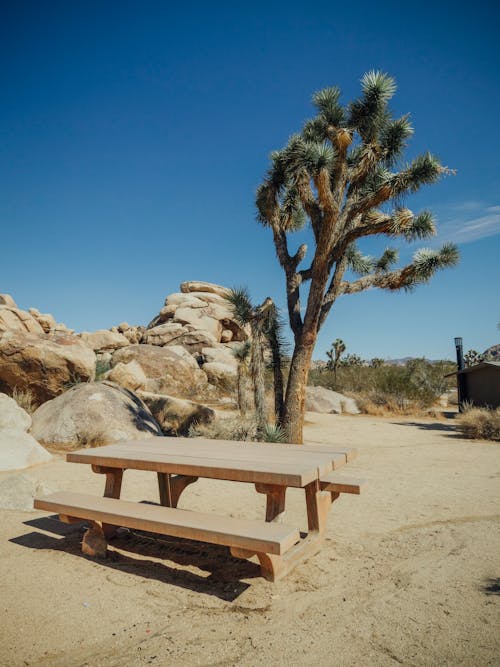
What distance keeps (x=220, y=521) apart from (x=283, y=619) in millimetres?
605

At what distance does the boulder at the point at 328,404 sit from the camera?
17.4 metres

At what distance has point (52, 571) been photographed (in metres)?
2.99

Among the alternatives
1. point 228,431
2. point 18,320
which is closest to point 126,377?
point 228,431

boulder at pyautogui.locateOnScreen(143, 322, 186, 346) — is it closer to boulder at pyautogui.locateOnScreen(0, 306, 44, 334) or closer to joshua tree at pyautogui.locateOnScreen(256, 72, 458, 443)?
boulder at pyautogui.locateOnScreen(0, 306, 44, 334)

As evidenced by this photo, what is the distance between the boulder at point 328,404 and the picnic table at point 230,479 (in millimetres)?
13861

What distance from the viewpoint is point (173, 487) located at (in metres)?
3.88

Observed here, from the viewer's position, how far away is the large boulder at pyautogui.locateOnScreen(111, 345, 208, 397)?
53.1 feet

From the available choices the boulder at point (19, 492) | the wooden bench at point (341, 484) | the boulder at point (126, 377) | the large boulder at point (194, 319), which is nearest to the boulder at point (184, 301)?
the large boulder at point (194, 319)

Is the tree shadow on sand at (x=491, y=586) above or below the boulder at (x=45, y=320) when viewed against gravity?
below

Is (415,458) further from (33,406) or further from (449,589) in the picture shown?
(33,406)

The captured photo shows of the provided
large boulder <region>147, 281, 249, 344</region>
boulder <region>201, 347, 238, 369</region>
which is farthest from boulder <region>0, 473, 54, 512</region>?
large boulder <region>147, 281, 249, 344</region>

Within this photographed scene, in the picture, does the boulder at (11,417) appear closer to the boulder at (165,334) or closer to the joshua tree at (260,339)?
the joshua tree at (260,339)

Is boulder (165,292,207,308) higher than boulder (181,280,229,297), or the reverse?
boulder (181,280,229,297)

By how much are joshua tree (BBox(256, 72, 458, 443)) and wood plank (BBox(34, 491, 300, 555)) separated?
20.3ft
